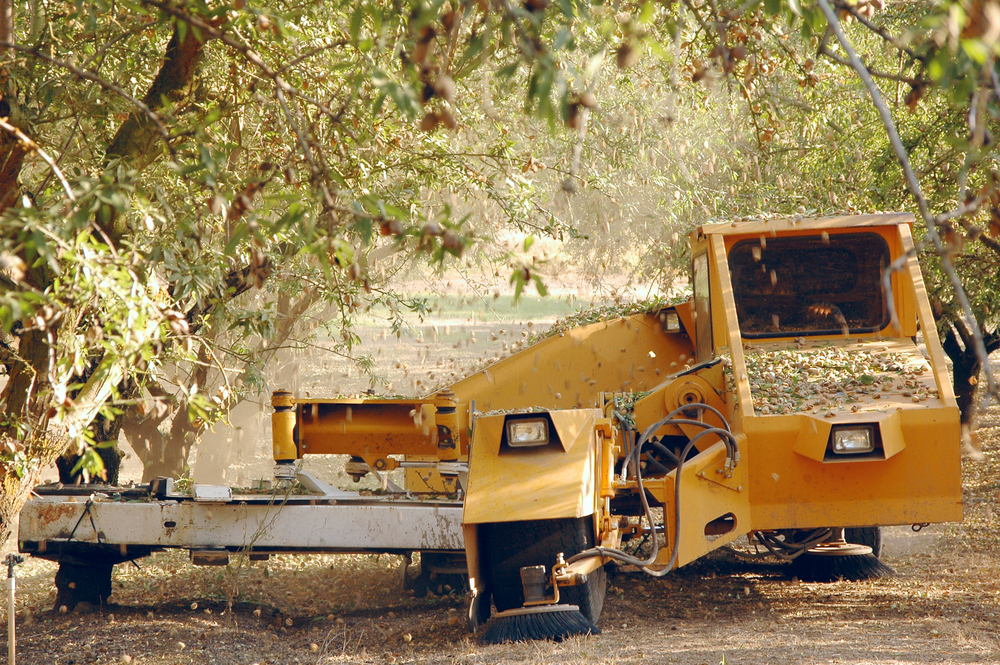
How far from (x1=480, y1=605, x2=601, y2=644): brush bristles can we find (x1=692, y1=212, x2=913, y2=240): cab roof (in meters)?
2.76

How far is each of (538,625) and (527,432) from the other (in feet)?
3.19

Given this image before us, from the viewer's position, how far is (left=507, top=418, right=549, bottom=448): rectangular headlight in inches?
196

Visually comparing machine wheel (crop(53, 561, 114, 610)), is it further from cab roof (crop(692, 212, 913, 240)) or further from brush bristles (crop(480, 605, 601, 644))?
cab roof (crop(692, 212, 913, 240))

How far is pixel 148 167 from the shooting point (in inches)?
238

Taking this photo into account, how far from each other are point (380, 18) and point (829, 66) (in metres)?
7.77

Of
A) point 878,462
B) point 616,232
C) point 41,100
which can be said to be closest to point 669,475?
point 878,462

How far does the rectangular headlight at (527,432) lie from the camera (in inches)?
196

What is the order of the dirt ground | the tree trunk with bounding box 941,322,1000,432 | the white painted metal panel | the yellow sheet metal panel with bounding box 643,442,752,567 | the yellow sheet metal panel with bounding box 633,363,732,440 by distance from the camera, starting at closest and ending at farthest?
the dirt ground < the yellow sheet metal panel with bounding box 643,442,752,567 < the white painted metal panel < the yellow sheet metal panel with bounding box 633,363,732,440 < the tree trunk with bounding box 941,322,1000,432

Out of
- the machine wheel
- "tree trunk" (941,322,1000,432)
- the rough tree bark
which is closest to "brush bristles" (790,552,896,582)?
the machine wheel

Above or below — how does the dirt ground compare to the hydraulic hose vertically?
below

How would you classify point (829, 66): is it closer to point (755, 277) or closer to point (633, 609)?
point (755, 277)

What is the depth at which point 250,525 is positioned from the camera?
5.30 meters

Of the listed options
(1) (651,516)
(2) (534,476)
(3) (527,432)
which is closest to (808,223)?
(1) (651,516)

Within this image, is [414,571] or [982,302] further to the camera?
[982,302]
